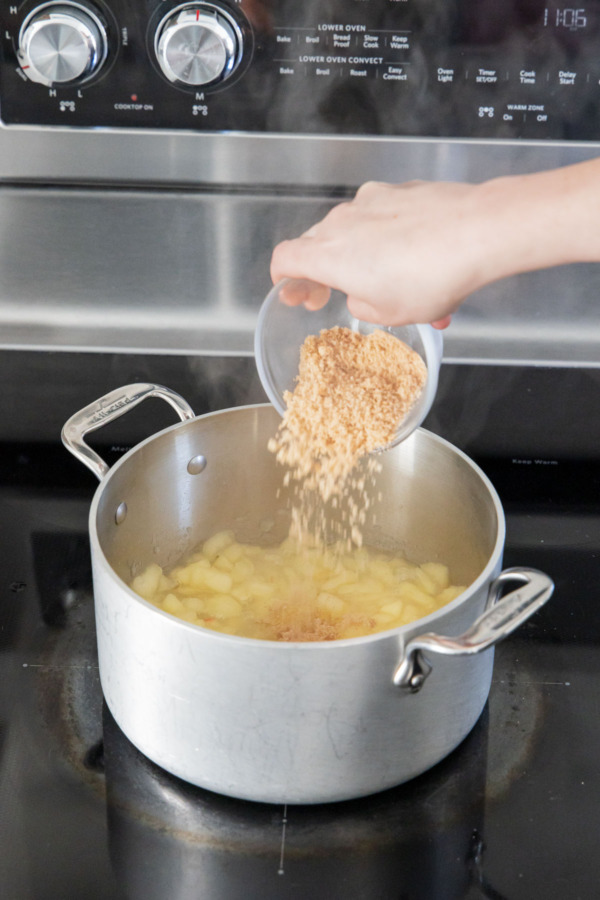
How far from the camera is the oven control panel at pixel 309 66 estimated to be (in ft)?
2.52

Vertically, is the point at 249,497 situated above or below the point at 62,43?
below

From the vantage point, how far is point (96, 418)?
746 millimetres

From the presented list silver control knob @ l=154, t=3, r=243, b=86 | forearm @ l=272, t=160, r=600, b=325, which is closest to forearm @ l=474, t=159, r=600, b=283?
forearm @ l=272, t=160, r=600, b=325

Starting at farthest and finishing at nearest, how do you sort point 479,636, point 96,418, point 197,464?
point 197,464 → point 96,418 → point 479,636

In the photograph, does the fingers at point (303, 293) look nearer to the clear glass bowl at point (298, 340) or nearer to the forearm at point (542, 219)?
the clear glass bowl at point (298, 340)

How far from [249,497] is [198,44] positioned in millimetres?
425

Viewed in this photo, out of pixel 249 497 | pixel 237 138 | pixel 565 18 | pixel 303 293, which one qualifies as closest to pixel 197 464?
pixel 249 497

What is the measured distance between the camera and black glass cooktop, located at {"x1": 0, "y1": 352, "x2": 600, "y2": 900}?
0.58 m

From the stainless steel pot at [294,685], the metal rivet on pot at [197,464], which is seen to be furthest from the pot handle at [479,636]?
the metal rivet on pot at [197,464]

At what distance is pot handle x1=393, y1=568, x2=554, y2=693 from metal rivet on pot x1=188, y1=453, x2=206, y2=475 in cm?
35

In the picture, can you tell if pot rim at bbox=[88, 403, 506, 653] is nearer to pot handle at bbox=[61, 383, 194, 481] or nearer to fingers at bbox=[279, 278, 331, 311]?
pot handle at bbox=[61, 383, 194, 481]

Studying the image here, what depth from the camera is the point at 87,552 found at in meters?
0.85

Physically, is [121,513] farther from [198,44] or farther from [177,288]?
[198,44]

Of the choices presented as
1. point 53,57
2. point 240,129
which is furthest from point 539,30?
point 53,57
